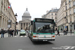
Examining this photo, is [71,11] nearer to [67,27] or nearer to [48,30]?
[67,27]

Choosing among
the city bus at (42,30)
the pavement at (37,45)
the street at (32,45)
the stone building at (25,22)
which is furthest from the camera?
the stone building at (25,22)

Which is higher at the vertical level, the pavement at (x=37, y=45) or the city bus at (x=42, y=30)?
the city bus at (x=42, y=30)

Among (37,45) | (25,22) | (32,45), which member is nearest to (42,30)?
(37,45)

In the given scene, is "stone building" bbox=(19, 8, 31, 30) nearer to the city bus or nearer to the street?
the street

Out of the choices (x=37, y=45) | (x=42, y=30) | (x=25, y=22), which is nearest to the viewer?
(x=37, y=45)

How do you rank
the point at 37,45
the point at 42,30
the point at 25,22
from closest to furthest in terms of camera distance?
the point at 37,45 → the point at 42,30 → the point at 25,22

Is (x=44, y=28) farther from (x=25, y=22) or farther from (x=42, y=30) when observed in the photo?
(x=25, y=22)

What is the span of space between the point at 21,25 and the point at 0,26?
3843 inches

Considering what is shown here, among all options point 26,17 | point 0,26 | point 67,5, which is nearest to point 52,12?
point 67,5

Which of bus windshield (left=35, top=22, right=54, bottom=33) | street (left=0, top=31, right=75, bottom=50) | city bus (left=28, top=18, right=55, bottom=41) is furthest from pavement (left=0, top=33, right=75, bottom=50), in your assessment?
bus windshield (left=35, top=22, right=54, bottom=33)

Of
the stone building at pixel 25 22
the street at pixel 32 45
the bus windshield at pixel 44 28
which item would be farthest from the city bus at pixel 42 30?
the stone building at pixel 25 22

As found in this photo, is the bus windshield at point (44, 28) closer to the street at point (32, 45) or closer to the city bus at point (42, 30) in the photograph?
the city bus at point (42, 30)

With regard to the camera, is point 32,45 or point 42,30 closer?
point 32,45

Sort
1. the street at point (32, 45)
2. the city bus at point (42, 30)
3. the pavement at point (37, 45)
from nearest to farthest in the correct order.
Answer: the pavement at point (37, 45)
the street at point (32, 45)
the city bus at point (42, 30)
